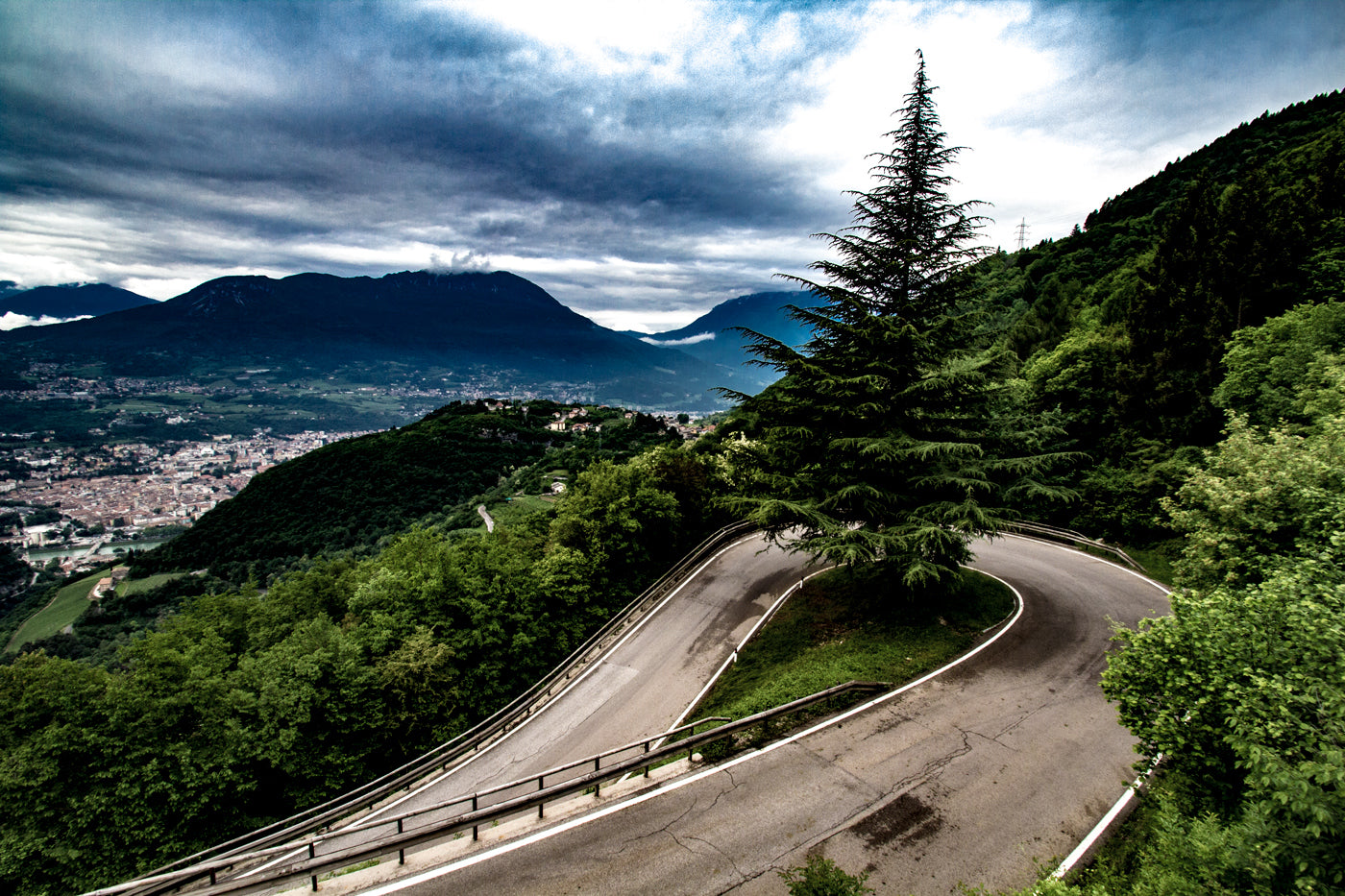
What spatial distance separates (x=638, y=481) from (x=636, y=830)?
15507 mm

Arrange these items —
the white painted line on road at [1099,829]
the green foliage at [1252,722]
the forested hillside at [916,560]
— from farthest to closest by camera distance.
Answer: the white painted line on road at [1099,829] → the forested hillside at [916,560] → the green foliage at [1252,722]

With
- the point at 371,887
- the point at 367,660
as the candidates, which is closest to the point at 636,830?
the point at 371,887

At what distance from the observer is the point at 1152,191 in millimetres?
58250

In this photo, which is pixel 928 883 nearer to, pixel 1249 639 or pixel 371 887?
pixel 1249 639

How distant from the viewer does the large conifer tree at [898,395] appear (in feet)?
44.2

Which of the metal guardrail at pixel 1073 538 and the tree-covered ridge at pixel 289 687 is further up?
the metal guardrail at pixel 1073 538

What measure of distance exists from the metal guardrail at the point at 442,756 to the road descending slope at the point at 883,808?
5.37 metres

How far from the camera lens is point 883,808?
330 inches

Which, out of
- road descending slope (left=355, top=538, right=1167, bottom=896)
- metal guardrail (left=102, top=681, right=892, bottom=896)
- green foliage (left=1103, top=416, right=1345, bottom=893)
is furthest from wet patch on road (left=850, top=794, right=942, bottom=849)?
green foliage (left=1103, top=416, right=1345, bottom=893)

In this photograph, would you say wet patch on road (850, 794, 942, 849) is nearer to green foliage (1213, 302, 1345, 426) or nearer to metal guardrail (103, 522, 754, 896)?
metal guardrail (103, 522, 754, 896)

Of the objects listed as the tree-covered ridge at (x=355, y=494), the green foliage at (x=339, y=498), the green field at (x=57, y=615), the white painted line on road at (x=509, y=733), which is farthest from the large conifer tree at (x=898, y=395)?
the green field at (x=57, y=615)

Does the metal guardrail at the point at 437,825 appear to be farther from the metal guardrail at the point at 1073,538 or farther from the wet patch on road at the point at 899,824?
the metal guardrail at the point at 1073,538

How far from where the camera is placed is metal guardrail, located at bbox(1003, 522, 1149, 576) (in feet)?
70.1

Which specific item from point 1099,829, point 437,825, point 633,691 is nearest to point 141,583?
point 633,691
